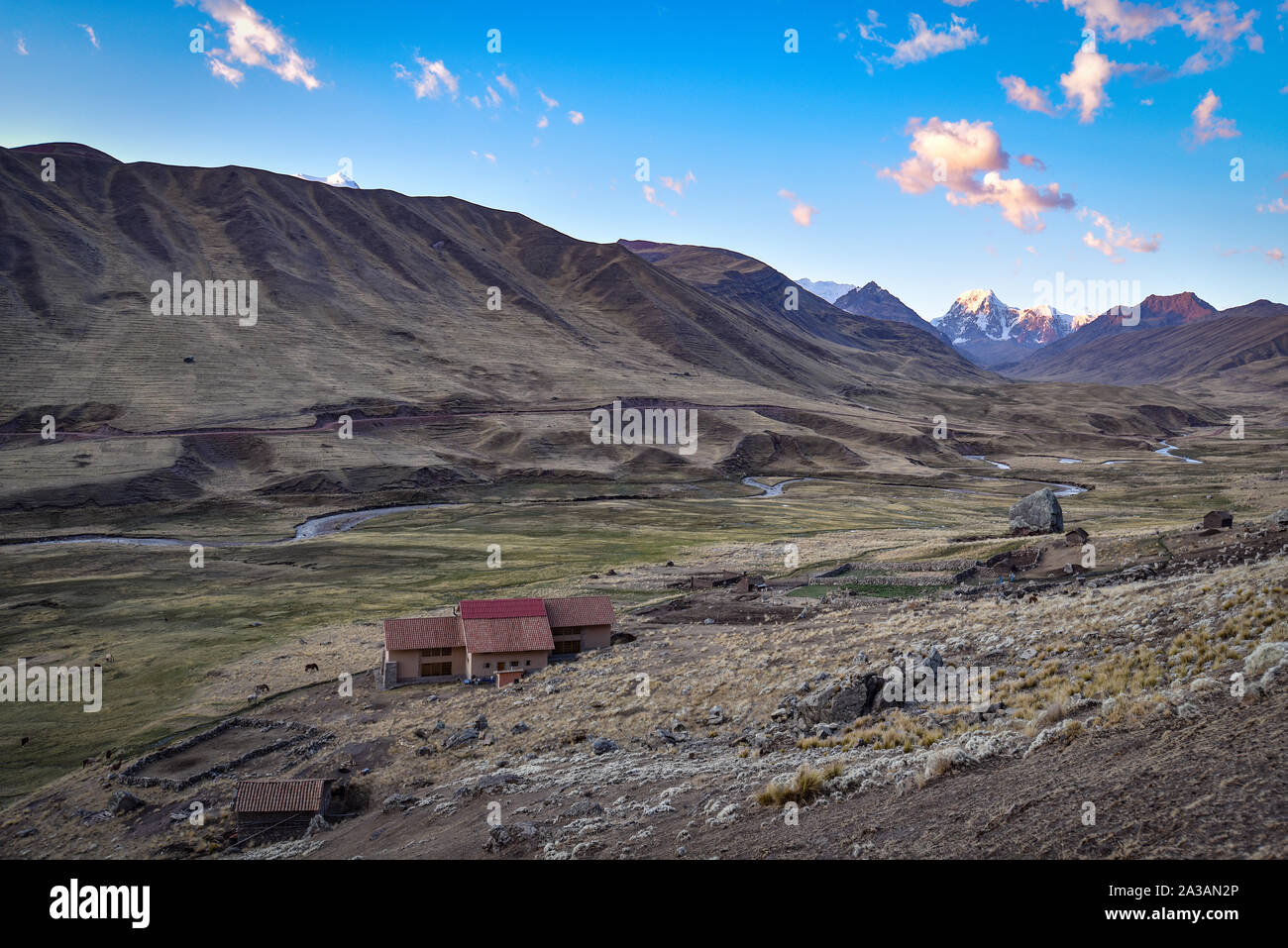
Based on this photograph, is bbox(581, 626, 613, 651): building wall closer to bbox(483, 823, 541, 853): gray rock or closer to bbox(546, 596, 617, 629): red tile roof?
bbox(546, 596, 617, 629): red tile roof

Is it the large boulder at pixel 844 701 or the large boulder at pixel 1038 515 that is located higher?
the large boulder at pixel 1038 515

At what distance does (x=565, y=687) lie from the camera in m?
38.3

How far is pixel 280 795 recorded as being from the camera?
27.4 m

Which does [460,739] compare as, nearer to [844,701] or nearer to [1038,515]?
[844,701]

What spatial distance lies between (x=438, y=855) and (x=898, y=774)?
35.3 feet

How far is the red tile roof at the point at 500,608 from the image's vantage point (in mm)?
45438

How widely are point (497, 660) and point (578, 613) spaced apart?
6.10 meters

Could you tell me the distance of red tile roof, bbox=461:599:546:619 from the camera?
45438mm

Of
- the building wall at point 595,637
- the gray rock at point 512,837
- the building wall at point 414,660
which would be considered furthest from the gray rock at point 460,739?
the building wall at point 595,637

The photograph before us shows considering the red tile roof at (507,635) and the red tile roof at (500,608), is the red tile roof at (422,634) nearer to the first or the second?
the red tile roof at (507,635)

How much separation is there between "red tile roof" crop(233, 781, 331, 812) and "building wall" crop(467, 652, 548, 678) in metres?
15.1

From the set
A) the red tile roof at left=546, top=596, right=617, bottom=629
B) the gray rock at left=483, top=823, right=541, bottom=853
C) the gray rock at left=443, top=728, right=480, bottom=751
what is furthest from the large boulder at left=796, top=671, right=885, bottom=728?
the red tile roof at left=546, top=596, right=617, bottom=629
